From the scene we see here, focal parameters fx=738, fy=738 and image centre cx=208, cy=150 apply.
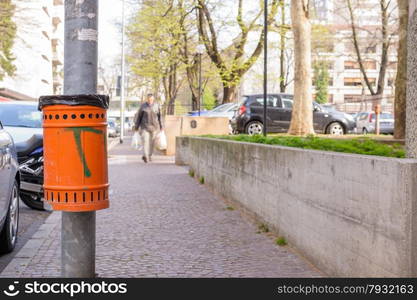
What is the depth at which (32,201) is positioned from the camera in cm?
1057

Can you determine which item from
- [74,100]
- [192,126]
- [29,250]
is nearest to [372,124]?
[192,126]

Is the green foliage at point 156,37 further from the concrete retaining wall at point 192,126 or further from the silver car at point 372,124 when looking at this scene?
the silver car at point 372,124

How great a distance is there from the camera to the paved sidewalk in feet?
19.8

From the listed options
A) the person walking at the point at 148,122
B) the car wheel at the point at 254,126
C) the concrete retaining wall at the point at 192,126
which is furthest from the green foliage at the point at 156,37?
the person walking at the point at 148,122

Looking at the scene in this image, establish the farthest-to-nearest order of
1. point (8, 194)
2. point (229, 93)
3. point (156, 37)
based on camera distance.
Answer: point (156, 37) < point (229, 93) < point (8, 194)

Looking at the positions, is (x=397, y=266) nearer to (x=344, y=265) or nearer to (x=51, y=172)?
(x=344, y=265)

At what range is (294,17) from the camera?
67.3ft

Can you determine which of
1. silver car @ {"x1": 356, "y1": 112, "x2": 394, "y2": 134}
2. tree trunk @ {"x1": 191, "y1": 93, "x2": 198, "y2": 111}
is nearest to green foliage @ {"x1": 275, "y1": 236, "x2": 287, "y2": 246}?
tree trunk @ {"x1": 191, "y1": 93, "x2": 198, "y2": 111}

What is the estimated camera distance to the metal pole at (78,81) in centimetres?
470

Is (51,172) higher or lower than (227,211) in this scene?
higher

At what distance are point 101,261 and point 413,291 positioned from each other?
301 cm

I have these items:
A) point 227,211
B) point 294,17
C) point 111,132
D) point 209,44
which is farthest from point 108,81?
point 227,211

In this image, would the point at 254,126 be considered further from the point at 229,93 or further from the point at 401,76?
the point at 229,93

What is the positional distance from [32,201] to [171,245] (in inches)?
155
